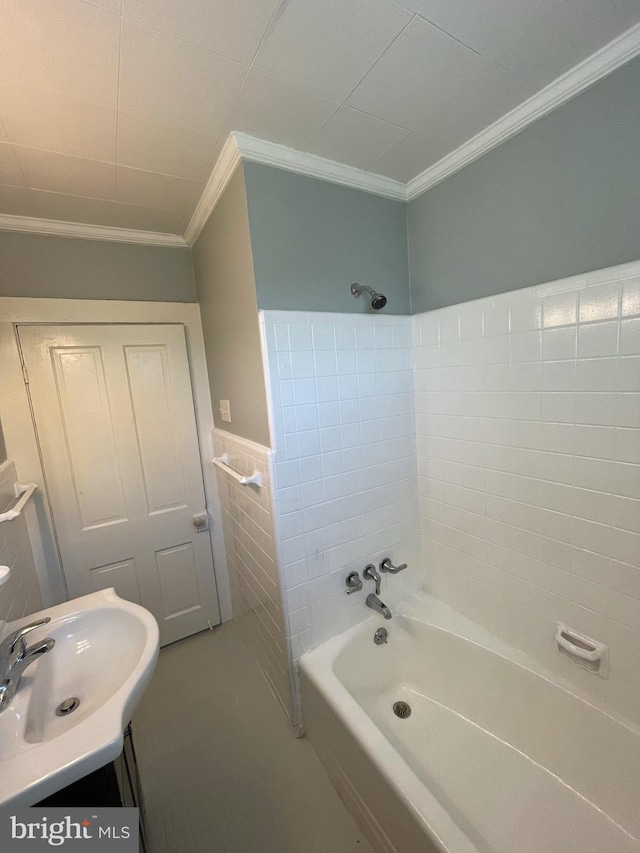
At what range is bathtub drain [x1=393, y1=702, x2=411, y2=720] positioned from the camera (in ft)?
4.75

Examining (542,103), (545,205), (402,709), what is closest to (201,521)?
(402,709)

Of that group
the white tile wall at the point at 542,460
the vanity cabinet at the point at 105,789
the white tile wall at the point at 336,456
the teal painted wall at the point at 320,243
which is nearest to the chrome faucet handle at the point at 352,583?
the white tile wall at the point at 336,456

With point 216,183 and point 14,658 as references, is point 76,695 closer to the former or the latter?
point 14,658

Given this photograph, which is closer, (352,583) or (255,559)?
(352,583)

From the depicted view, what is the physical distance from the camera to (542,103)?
1.06 metres

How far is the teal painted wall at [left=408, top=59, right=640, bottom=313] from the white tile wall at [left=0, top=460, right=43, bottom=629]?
1.96 meters

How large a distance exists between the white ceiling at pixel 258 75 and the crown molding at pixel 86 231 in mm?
183

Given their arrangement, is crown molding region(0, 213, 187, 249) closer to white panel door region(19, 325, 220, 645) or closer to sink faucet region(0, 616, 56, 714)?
white panel door region(19, 325, 220, 645)

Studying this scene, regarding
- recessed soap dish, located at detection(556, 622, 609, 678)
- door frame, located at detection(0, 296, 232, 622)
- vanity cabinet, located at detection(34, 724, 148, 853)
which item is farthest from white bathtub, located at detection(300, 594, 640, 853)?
door frame, located at detection(0, 296, 232, 622)

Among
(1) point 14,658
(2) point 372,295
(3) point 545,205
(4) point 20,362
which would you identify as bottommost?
(1) point 14,658

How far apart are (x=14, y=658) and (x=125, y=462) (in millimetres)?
1016

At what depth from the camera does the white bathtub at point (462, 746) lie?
39.5 inches

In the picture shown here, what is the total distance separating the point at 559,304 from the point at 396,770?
154cm

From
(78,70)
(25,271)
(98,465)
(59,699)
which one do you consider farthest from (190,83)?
(59,699)
